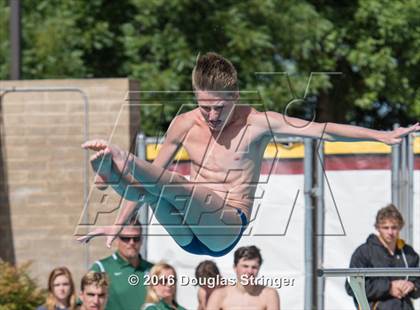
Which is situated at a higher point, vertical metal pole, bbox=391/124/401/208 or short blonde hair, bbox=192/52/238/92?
short blonde hair, bbox=192/52/238/92

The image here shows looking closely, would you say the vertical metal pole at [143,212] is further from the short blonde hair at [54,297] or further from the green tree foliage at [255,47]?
the green tree foliage at [255,47]

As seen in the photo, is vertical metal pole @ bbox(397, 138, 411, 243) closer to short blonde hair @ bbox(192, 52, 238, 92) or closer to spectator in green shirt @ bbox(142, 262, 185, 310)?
spectator in green shirt @ bbox(142, 262, 185, 310)

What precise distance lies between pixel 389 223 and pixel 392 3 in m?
5.29

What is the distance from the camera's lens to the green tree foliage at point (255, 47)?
13.6 m

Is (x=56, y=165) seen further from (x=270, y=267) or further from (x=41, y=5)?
(x=41, y=5)

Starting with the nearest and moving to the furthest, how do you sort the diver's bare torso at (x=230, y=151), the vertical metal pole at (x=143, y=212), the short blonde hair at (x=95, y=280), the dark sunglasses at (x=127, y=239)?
the diver's bare torso at (x=230, y=151) < the short blonde hair at (x=95, y=280) < the dark sunglasses at (x=127, y=239) < the vertical metal pole at (x=143, y=212)

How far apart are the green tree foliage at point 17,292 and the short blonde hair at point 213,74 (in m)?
3.96

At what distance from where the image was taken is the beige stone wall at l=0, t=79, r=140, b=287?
10992 mm

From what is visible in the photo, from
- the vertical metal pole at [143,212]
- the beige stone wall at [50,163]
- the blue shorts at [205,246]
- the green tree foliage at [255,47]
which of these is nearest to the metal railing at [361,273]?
the blue shorts at [205,246]

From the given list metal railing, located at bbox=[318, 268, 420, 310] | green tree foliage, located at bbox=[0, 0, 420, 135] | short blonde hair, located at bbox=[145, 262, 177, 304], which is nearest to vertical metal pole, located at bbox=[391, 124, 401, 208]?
short blonde hair, located at bbox=[145, 262, 177, 304]

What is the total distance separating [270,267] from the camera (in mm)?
9703

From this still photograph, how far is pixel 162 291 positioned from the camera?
9.02 m

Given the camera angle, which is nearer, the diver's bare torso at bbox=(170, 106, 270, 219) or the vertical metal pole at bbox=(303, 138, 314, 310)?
the diver's bare torso at bbox=(170, 106, 270, 219)

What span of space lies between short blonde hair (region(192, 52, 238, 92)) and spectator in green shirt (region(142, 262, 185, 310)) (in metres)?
2.28
